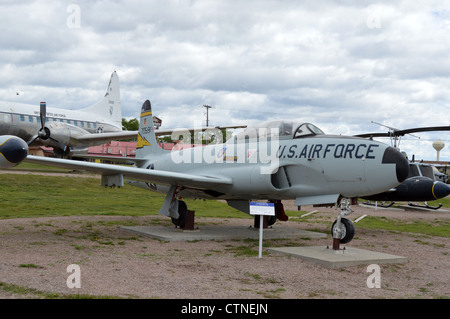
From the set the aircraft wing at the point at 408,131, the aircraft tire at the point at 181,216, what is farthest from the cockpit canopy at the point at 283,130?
the aircraft wing at the point at 408,131

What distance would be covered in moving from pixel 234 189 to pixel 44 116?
22693mm

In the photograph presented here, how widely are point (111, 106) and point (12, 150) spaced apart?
117 ft

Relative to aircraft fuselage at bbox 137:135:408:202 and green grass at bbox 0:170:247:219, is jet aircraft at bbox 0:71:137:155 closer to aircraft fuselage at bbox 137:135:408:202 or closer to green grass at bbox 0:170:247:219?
green grass at bbox 0:170:247:219

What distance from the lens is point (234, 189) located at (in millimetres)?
10828

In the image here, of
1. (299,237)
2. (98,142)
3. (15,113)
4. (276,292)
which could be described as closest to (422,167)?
(299,237)

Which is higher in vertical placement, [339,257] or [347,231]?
[347,231]

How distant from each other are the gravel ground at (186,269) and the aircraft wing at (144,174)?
4.79ft

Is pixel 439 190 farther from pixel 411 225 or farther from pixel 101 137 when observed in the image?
pixel 101 137

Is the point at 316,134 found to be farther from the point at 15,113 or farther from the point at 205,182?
the point at 15,113

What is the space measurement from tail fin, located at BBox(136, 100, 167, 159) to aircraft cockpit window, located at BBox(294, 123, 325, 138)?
5520 mm

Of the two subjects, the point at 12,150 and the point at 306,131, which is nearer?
the point at 12,150

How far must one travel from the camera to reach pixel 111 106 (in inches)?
1644

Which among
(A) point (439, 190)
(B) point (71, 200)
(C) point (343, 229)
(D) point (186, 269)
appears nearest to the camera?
(D) point (186, 269)

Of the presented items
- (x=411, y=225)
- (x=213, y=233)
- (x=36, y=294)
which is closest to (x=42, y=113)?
(x=213, y=233)
